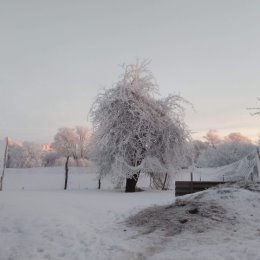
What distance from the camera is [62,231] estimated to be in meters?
9.34

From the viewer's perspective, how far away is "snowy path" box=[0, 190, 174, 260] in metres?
7.74

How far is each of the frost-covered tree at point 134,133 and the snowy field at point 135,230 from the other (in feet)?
38.5

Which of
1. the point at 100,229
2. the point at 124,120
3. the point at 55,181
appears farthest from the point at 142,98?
the point at 55,181

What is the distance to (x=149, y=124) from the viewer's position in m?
25.5

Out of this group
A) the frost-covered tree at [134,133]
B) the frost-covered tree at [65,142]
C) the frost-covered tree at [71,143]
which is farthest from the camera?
the frost-covered tree at [71,143]

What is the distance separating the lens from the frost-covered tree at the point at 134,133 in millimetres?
25156

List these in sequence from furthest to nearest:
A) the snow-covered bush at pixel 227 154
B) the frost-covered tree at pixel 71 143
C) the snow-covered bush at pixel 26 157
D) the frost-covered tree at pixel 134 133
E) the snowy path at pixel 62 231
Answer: the snow-covered bush at pixel 26 157
the snow-covered bush at pixel 227 154
the frost-covered tree at pixel 71 143
the frost-covered tree at pixel 134 133
the snowy path at pixel 62 231

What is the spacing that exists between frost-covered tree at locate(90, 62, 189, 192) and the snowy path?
11.5 metres

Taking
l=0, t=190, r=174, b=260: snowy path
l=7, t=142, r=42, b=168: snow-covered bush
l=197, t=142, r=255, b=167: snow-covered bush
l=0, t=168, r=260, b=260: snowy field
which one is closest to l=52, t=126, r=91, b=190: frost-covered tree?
l=7, t=142, r=42, b=168: snow-covered bush

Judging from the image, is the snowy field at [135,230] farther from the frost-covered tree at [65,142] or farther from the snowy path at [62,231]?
the frost-covered tree at [65,142]

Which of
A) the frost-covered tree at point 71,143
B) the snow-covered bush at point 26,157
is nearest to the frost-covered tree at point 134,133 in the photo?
the frost-covered tree at point 71,143

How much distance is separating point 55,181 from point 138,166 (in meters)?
24.4

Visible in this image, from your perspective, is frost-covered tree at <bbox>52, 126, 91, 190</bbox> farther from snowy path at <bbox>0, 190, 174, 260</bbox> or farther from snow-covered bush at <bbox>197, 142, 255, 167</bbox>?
snowy path at <bbox>0, 190, 174, 260</bbox>

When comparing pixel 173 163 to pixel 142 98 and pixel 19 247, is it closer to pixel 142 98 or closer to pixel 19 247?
pixel 142 98
